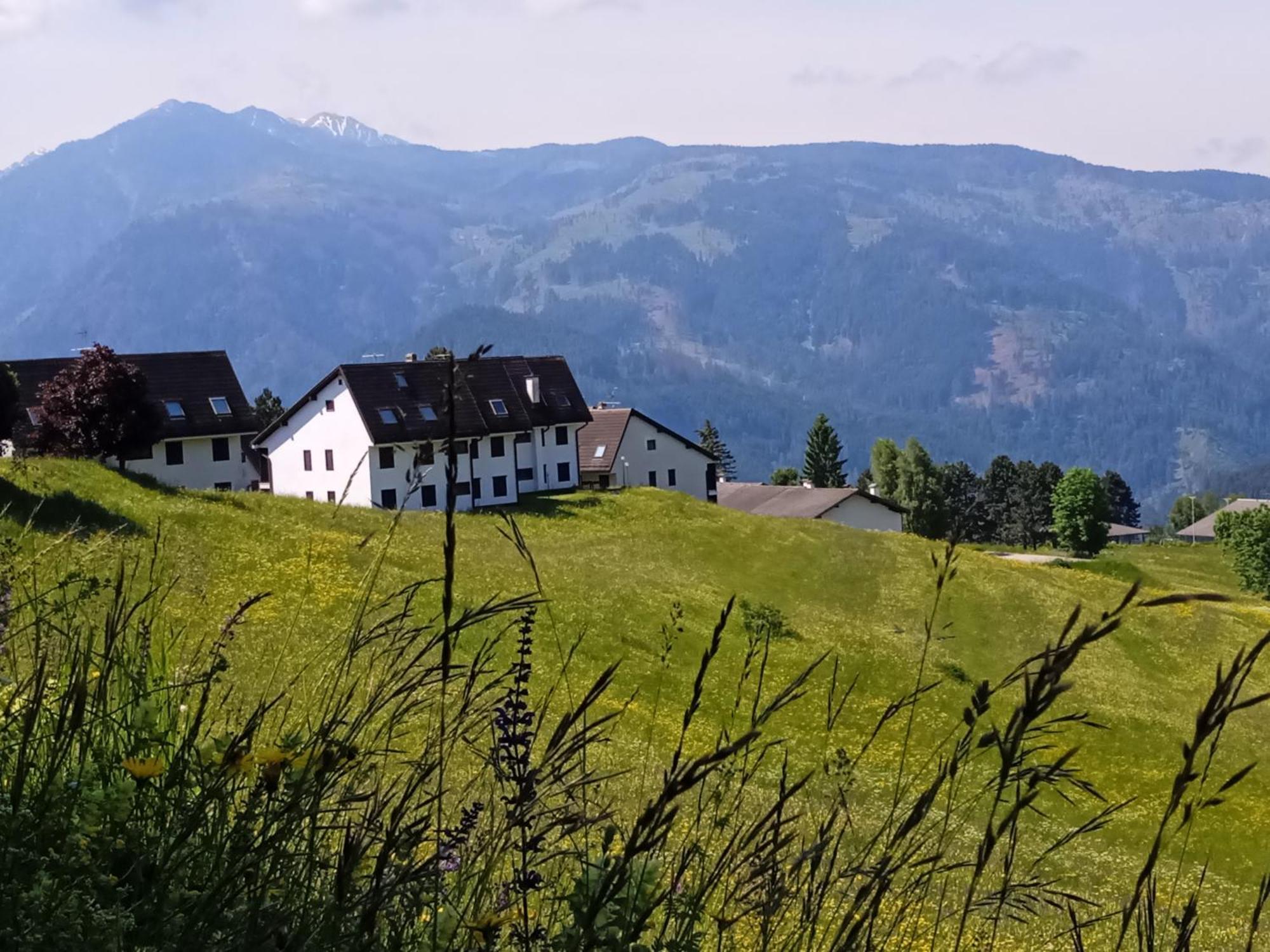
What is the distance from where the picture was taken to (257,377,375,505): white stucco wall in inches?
3105

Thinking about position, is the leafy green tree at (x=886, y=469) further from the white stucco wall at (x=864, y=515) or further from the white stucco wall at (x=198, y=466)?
the white stucco wall at (x=198, y=466)

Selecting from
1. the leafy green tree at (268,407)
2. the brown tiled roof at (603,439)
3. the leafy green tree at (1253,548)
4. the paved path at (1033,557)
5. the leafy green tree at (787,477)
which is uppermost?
the leafy green tree at (268,407)

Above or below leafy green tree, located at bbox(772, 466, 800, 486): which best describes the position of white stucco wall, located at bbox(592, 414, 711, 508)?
above

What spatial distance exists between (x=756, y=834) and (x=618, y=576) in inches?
1812

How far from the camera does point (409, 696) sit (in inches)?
127

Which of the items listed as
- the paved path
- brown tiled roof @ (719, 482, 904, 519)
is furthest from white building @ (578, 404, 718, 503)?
the paved path

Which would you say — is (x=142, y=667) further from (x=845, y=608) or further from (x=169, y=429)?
(x=169, y=429)

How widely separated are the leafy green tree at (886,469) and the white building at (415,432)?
69554 mm

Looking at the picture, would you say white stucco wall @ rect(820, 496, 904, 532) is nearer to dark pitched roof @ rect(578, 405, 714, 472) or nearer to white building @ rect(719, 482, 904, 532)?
white building @ rect(719, 482, 904, 532)

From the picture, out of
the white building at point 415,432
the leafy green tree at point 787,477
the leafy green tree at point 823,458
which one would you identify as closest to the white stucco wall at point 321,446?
the white building at point 415,432

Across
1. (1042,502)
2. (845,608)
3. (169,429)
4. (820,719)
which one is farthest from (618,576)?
(1042,502)

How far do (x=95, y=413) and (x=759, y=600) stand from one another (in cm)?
2811

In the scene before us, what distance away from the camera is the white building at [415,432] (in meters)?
77.5

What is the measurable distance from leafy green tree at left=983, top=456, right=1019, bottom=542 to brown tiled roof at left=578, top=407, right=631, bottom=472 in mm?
97479
